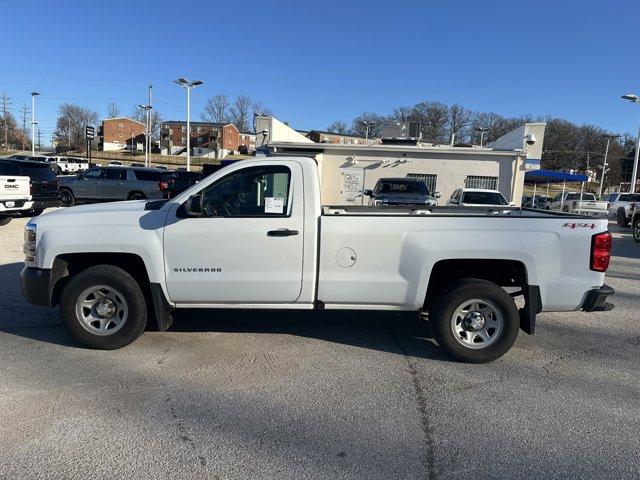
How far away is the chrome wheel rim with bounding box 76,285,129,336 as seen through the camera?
4.65 m

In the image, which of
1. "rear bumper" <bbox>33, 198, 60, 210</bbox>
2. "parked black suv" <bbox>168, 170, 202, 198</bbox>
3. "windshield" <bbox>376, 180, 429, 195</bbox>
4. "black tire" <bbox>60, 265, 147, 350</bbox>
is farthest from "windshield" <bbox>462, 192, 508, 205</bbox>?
"black tire" <bbox>60, 265, 147, 350</bbox>

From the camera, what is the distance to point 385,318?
240 inches

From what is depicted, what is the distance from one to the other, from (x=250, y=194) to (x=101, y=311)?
182 cm

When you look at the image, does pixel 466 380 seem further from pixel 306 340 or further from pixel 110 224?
pixel 110 224

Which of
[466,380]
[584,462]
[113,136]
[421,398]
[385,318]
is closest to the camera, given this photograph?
[584,462]

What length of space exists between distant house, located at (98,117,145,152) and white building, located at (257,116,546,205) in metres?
95.0

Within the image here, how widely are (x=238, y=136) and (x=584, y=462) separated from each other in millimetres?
114438

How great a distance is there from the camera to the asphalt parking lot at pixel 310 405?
9.83 feet

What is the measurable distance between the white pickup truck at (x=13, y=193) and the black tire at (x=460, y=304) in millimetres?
11968

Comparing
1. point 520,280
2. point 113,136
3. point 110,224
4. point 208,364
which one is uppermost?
point 113,136

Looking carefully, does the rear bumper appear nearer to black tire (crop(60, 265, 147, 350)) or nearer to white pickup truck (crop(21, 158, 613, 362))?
white pickup truck (crop(21, 158, 613, 362))

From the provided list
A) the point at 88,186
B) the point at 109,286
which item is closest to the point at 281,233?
the point at 109,286

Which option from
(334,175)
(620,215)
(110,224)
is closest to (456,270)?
(110,224)

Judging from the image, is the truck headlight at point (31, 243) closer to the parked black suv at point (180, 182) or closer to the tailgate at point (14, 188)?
the tailgate at point (14, 188)
